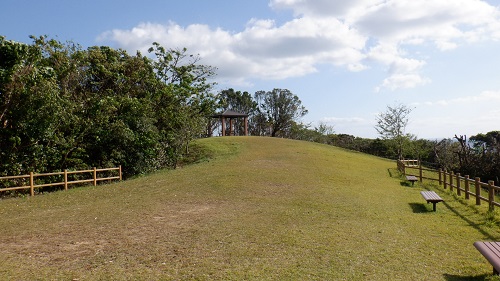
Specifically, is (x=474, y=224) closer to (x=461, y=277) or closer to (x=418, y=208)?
(x=418, y=208)

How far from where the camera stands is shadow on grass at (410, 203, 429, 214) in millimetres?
11344

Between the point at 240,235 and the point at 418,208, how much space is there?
7215mm

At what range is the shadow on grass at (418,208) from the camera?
11.3m

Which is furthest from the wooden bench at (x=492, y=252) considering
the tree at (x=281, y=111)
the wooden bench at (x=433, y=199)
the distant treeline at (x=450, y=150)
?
the tree at (x=281, y=111)

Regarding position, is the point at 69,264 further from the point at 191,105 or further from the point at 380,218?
the point at 191,105

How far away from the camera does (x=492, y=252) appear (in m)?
5.31

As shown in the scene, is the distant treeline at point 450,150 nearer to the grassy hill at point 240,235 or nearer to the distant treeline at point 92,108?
the grassy hill at point 240,235

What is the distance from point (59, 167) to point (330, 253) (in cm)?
1759

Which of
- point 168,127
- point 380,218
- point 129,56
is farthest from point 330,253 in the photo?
point 129,56

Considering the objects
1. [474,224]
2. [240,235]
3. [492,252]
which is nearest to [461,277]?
[492,252]

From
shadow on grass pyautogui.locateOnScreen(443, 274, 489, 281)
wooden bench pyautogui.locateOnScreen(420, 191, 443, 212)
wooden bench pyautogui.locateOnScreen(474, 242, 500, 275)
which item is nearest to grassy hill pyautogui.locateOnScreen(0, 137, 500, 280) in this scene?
shadow on grass pyautogui.locateOnScreen(443, 274, 489, 281)

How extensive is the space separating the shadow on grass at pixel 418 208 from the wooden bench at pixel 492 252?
224 inches

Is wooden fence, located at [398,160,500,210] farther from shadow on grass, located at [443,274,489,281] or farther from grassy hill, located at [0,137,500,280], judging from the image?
shadow on grass, located at [443,274,489,281]

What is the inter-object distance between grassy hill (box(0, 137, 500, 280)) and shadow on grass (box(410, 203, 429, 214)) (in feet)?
0.11
